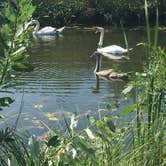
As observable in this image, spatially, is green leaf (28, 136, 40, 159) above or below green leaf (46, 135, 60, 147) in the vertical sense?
above

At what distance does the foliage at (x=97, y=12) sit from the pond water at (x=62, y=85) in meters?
5.64

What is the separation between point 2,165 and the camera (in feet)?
6.63

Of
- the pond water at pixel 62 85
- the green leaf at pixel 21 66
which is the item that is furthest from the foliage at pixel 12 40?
the pond water at pixel 62 85

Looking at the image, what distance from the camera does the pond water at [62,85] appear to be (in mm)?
6777

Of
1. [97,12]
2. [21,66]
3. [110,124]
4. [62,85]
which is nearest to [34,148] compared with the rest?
[21,66]

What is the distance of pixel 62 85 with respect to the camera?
8836 millimetres

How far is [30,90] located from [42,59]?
3.57 metres

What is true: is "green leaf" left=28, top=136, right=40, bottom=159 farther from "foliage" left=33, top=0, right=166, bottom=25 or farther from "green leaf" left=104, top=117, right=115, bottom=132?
"foliage" left=33, top=0, right=166, bottom=25

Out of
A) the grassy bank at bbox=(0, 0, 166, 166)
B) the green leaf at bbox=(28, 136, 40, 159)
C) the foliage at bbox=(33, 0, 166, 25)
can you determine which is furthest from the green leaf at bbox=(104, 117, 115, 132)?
the foliage at bbox=(33, 0, 166, 25)

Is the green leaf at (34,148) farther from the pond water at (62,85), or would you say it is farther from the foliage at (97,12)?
the foliage at (97,12)

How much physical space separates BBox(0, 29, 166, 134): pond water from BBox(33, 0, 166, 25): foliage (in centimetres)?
564

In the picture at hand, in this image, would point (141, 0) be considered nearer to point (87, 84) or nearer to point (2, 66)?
point (87, 84)

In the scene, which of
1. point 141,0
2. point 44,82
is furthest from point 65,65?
point 141,0

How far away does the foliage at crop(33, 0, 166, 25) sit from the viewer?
21.2 metres
